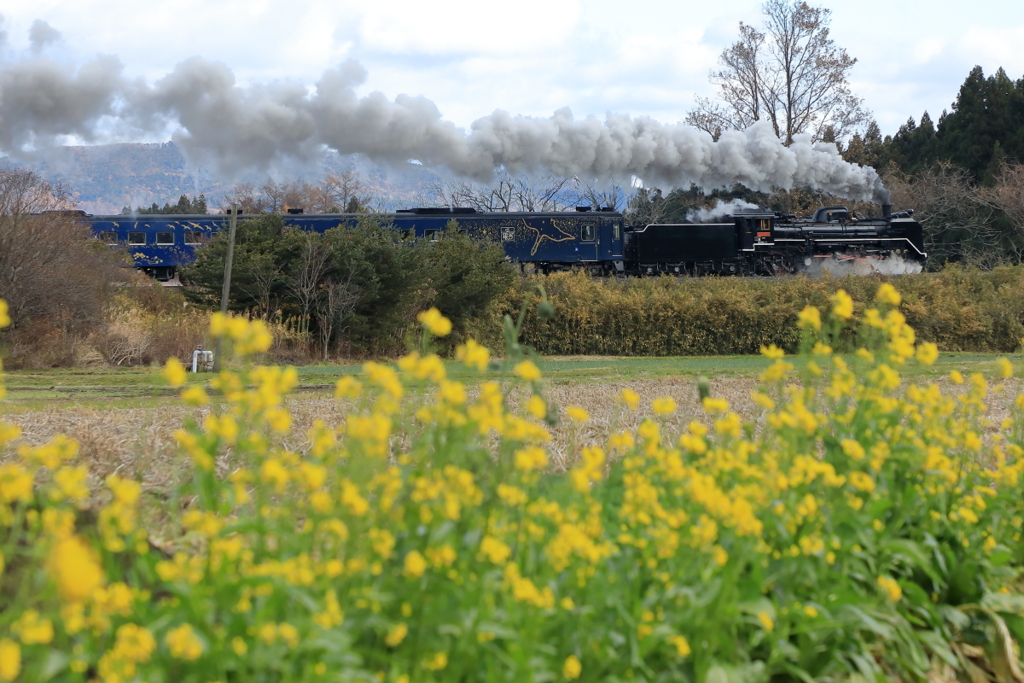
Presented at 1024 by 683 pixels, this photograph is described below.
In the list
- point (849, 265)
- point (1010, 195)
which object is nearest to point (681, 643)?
point (849, 265)

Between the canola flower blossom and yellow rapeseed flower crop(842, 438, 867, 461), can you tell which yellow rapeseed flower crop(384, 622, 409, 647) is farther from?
yellow rapeseed flower crop(842, 438, 867, 461)

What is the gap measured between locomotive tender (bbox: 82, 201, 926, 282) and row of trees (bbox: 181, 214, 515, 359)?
10015 mm

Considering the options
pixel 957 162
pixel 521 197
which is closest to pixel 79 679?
pixel 521 197

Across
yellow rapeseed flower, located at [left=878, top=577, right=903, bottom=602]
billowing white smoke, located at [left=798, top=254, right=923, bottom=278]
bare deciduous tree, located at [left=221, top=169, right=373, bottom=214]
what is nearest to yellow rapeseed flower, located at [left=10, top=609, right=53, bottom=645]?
yellow rapeseed flower, located at [left=878, top=577, right=903, bottom=602]

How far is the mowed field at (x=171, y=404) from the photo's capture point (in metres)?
5.44

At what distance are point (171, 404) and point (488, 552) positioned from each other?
7.71 metres

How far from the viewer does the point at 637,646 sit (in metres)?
2.28

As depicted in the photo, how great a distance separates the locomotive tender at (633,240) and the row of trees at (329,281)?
32.9 ft

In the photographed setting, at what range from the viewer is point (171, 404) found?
29.5 ft

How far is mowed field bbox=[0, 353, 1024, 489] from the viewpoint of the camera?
5441 mm

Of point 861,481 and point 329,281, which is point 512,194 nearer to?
point 329,281

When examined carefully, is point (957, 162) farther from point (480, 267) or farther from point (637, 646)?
point (637, 646)

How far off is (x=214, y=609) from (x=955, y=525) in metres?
2.93

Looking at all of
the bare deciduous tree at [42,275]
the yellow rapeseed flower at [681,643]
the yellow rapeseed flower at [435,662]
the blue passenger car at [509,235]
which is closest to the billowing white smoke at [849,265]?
the blue passenger car at [509,235]
